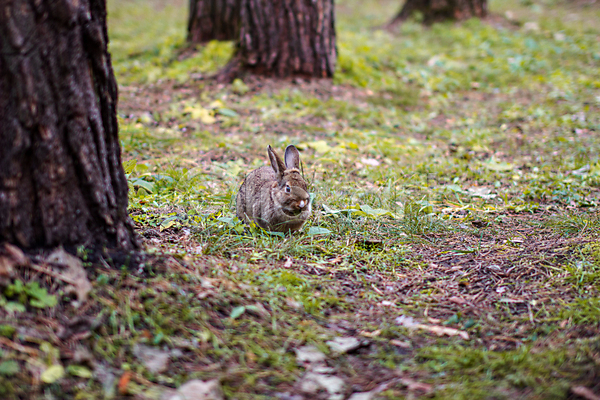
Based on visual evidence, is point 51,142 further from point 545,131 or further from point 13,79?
point 545,131

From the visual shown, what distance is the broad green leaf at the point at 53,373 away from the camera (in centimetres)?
185

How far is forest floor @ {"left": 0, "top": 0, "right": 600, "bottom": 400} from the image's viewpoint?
2.06 metres

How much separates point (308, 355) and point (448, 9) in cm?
1179

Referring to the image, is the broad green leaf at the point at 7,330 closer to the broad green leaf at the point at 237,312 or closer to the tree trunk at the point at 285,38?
the broad green leaf at the point at 237,312

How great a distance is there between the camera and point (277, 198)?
381 cm

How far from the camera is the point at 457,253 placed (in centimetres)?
351

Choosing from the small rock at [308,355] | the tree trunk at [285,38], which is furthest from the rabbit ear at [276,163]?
the tree trunk at [285,38]

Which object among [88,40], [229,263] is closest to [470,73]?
[229,263]

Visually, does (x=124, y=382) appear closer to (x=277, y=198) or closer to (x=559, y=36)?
(x=277, y=198)

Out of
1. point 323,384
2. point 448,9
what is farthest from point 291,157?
point 448,9

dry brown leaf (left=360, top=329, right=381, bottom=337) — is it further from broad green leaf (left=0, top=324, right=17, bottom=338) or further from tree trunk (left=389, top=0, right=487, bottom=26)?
tree trunk (left=389, top=0, right=487, bottom=26)

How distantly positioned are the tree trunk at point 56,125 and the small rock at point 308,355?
110 cm

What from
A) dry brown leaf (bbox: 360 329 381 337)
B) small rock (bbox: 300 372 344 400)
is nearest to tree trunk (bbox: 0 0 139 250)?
small rock (bbox: 300 372 344 400)

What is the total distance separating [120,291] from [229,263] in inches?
31.9
